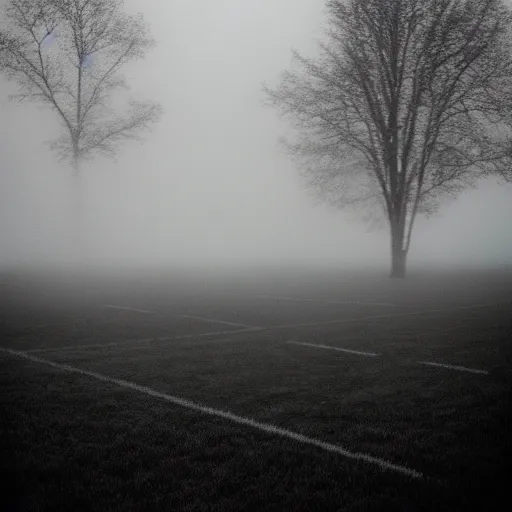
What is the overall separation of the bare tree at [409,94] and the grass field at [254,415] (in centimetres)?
1396

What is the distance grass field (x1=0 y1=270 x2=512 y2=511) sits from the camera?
320 cm

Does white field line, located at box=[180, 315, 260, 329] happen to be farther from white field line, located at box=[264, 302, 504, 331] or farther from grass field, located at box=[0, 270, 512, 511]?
white field line, located at box=[264, 302, 504, 331]

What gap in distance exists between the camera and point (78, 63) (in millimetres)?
24500

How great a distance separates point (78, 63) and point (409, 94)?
15310 millimetres

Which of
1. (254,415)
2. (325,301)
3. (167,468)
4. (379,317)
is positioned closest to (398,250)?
(325,301)

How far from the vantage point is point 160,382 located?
18.9ft

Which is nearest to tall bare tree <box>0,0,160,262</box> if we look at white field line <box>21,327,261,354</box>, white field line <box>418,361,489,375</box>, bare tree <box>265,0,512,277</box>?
bare tree <box>265,0,512,277</box>

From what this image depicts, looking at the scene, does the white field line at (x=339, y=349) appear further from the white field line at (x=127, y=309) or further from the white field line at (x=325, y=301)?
the white field line at (x=325, y=301)

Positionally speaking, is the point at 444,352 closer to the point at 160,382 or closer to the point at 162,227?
the point at 160,382

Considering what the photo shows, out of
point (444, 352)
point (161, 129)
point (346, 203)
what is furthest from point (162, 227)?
point (444, 352)

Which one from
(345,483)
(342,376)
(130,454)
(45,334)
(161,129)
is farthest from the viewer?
(161,129)

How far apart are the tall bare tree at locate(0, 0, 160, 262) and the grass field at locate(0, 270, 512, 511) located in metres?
17.0

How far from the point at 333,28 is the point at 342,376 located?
70.5ft

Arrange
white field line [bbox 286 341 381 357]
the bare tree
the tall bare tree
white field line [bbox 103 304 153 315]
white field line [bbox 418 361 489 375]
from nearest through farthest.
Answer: white field line [bbox 418 361 489 375]
white field line [bbox 286 341 381 357]
white field line [bbox 103 304 153 315]
the bare tree
the tall bare tree
